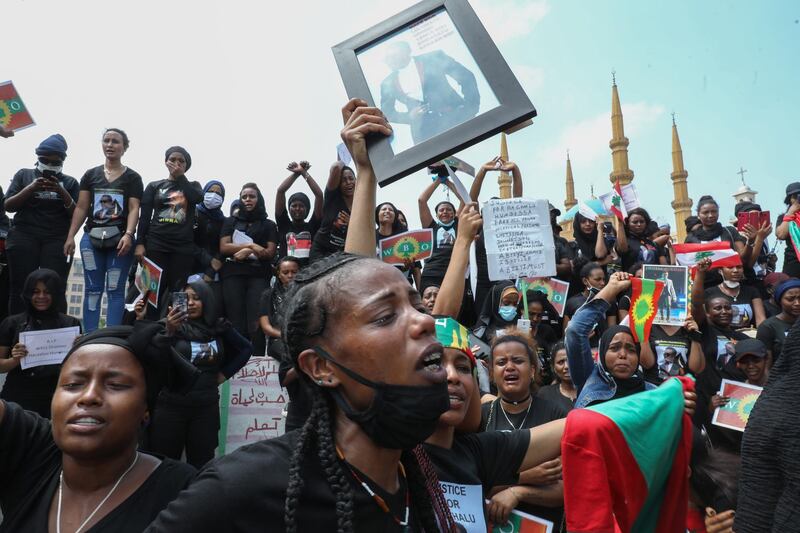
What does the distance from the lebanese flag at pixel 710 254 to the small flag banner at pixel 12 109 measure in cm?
736

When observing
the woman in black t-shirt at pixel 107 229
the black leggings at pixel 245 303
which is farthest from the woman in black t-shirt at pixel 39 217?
the black leggings at pixel 245 303

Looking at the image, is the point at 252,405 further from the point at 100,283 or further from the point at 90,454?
the point at 90,454

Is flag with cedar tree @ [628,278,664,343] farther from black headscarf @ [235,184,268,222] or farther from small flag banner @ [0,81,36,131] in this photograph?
small flag banner @ [0,81,36,131]

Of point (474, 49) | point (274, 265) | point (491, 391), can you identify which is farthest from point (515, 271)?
point (474, 49)

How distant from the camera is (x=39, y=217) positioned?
6414mm

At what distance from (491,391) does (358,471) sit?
12.9 ft

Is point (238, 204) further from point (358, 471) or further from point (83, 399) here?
point (358, 471)

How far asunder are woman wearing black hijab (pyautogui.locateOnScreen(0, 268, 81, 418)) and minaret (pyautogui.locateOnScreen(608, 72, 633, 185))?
Result: 54.7 meters

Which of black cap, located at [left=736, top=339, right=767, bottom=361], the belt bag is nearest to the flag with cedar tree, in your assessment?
black cap, located at [left=736, top=339, right=767, bottom=361]

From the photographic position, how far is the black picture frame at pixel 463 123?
2238mm

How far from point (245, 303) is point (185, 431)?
2412 millimetres

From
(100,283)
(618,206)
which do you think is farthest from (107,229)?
(618,206)

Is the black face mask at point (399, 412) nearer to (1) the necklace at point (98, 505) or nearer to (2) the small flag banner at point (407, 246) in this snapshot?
(1) the necklace at point (98, 505)

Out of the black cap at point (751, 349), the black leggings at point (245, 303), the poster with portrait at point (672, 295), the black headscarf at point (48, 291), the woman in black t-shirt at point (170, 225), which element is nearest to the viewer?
the black headscarf at point (48, 291)
